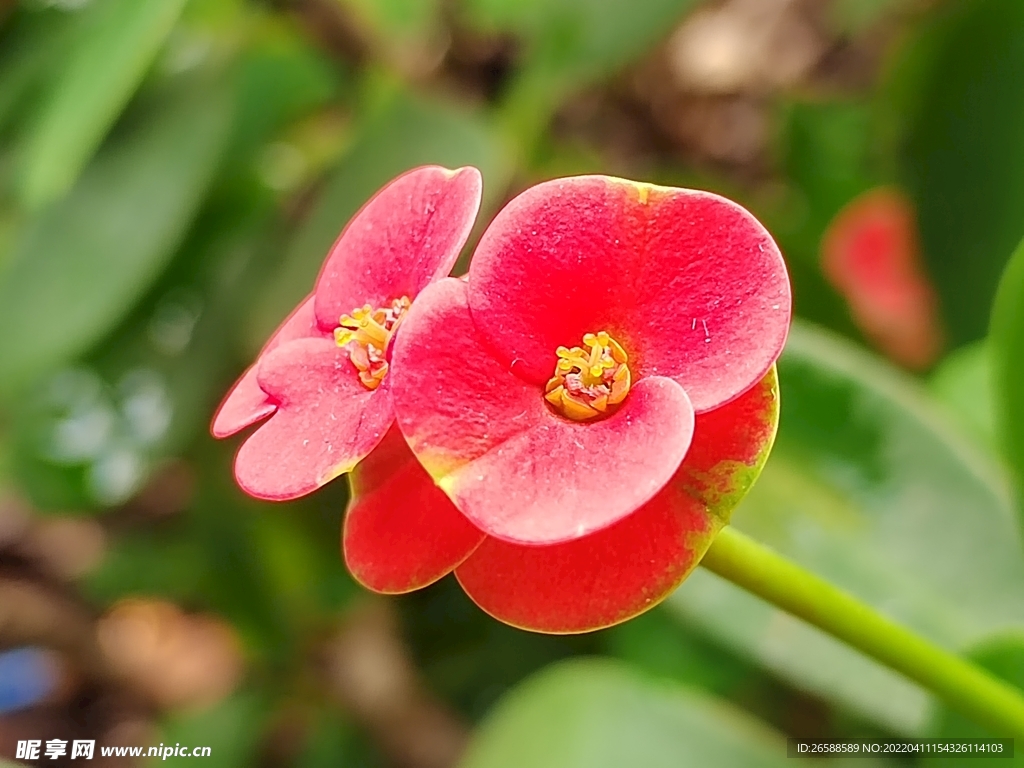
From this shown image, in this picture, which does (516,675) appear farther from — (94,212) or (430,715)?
(94,212)

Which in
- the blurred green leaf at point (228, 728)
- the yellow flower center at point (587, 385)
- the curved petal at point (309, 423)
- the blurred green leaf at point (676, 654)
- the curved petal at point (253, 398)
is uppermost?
the yellow flower center at point (587, 385)

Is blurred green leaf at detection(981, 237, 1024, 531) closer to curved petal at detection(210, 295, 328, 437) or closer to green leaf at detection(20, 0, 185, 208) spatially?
curved petal at detection(210, 295, 328, 437)

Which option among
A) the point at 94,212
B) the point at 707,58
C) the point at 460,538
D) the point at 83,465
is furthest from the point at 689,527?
the point at 707,58

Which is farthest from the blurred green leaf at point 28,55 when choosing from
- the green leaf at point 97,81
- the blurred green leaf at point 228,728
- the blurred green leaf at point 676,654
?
the blurred green leaf at point 676,654

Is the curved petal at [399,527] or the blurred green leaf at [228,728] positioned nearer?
the curved petal at [399,527]

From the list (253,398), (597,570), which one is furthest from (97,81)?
(597,570)

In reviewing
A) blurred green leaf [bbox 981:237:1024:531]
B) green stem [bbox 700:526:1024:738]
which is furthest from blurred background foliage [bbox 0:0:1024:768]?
green stem [bbox 700:526:1024:738]

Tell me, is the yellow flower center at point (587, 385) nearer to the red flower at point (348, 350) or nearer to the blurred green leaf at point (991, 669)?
the red flower at point (348, 350)
